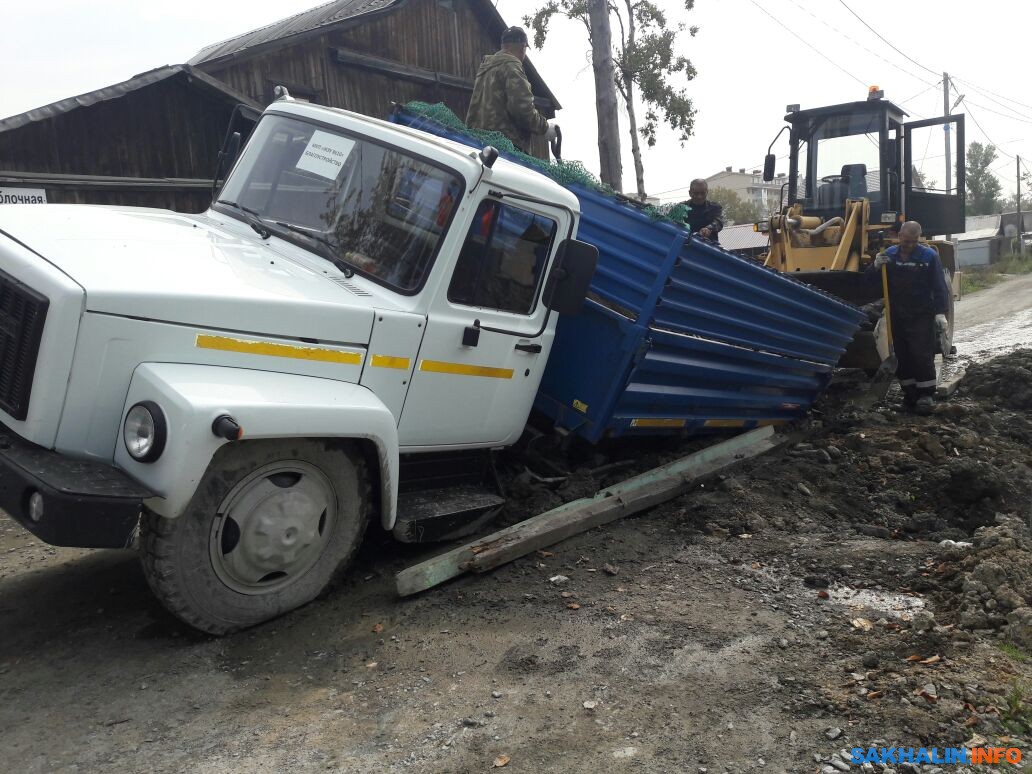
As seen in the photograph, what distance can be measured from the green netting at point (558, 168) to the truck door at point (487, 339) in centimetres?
67

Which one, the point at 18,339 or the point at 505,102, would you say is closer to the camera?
the point at 18,339

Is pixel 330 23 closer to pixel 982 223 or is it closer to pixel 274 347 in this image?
pixel 274 347

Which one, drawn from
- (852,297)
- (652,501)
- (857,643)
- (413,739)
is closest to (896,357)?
(852,297)

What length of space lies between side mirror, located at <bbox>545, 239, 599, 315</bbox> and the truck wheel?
1392mm

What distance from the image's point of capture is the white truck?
10.0ft

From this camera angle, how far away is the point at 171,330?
3.21 m

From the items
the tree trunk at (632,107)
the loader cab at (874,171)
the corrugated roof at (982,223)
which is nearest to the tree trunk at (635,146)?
the tree trunk at (632,107)

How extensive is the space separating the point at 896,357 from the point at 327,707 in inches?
256

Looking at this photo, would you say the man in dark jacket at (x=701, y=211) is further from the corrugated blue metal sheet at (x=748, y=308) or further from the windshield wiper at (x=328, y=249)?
the windshield wiper at (x=328, y=249)

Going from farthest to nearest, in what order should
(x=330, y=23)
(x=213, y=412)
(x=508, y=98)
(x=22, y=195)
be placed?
(x=330, y=23) < (x=22, y=195) < (x=508, y=98) < (x=213, y=412)

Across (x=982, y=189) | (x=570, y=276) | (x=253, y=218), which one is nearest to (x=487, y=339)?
(x=570, y=276)

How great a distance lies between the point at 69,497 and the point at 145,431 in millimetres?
355

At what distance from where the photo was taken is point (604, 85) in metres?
10.5

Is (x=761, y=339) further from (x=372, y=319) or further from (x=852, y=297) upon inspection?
(x=852, y=297)
